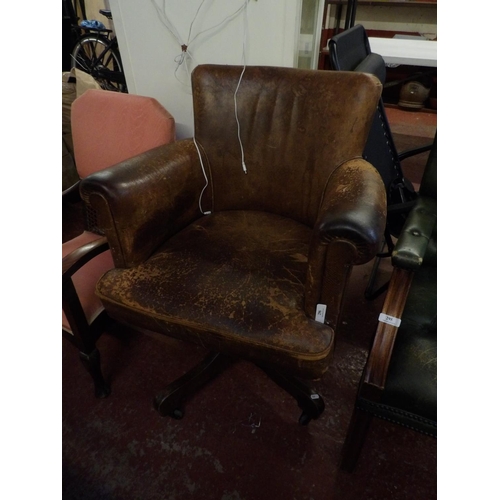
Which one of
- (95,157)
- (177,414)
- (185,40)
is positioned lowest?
(177,414)

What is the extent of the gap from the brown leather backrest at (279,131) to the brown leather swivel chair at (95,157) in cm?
22

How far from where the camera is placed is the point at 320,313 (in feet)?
2.69

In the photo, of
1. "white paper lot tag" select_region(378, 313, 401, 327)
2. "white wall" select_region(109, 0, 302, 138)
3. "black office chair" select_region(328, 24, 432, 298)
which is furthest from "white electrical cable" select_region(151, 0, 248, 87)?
"white paper lot tag" select_region(378, 313, 401, 327)

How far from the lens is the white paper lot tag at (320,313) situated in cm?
81

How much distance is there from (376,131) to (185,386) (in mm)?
1261

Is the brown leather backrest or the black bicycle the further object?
the black bicycle

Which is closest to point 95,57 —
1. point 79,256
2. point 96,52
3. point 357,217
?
point 96,52

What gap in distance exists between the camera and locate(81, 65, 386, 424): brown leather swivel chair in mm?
799

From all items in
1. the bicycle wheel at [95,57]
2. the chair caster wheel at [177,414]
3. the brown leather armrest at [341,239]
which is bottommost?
the chair caster wheel at [177,414]

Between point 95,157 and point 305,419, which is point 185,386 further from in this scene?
point 95,157

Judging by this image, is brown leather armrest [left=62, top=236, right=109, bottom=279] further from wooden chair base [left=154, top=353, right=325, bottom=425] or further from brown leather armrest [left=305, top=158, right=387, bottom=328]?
brown leather armrest [left=305, top=158, right=387, bottom=328]

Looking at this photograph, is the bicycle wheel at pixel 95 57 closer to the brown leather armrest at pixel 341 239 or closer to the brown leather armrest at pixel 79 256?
the brown leather armrest at pixel 79 256

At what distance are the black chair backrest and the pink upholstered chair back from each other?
2.32 ft

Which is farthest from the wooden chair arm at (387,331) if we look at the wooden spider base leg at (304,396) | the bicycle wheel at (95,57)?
the bicycle wheel at (95,57)
